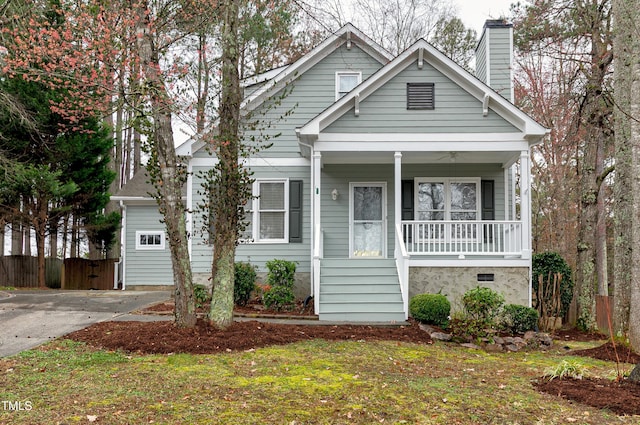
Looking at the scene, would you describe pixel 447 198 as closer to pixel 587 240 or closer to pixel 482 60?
pixel 587 240

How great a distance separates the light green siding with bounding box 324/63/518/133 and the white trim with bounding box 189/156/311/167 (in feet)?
6.86

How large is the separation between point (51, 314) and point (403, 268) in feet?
22.2

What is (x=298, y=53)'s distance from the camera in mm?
19672

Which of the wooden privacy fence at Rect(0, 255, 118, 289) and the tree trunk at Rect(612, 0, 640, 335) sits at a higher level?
the tree trunk at Rect(612, 0, 640, 335)

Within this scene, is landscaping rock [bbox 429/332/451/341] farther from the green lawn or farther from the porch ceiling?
the porch ceiling

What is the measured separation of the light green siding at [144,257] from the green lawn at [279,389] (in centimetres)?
1099

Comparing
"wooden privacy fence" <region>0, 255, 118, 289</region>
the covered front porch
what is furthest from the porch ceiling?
"wooden privacy fence" <region>0, 255, 118, 289</region>

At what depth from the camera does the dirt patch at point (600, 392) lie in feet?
17.9

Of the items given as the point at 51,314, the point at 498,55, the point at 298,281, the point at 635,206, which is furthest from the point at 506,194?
the point at 51,314

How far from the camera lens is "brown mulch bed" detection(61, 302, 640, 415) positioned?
230 inches

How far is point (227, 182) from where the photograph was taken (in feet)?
Answer: 27.9

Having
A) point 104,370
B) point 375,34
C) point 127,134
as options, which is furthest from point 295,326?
point 127,134

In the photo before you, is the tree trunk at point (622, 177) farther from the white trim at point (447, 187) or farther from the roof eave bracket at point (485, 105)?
the white trim at point (447, 187)

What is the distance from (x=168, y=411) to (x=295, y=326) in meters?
4.71
